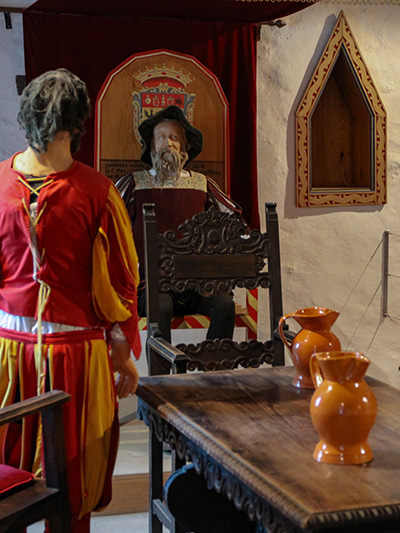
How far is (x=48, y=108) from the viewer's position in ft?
6.36

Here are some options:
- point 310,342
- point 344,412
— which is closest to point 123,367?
point 310,342

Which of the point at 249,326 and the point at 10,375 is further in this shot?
the point at 249,326

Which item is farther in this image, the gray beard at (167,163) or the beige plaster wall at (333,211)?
the beige plaster wall at (333,211)

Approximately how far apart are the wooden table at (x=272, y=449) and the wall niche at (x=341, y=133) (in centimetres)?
272

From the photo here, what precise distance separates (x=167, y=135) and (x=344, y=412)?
8.97ft

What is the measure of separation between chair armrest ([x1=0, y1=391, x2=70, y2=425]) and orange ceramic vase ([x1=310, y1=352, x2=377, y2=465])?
0.70 m

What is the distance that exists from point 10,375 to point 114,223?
480 mm

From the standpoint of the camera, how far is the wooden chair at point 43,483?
176 cm

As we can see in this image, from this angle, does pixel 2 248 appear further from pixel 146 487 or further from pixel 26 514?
pixel 146 487

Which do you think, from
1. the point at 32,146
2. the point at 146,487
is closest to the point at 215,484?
the point at 32,146

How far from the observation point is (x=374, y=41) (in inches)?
187

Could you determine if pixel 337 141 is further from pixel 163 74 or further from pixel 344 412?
pixel 344 412

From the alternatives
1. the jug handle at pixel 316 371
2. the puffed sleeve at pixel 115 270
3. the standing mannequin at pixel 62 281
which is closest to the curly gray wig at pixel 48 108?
the standing mannequin at pixel 62 281

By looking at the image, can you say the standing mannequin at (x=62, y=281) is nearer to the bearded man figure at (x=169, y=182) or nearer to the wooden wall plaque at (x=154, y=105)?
the bearded man figure at (x=169, y=182)
